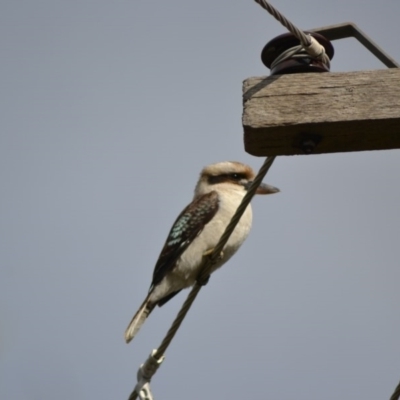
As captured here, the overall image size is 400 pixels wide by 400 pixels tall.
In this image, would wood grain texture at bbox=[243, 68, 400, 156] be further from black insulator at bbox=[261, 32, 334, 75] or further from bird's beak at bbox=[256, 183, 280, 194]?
bird's beak at bbox=[256, 183, 280, 194]

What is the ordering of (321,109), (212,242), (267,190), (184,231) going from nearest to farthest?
(321,109), (212,242), (184,231), (267,190)

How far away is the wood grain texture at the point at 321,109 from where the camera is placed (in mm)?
2537

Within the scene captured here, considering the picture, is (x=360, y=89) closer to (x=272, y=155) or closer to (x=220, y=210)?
(x=272, y=155)

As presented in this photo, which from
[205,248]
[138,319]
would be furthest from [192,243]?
[138,319]

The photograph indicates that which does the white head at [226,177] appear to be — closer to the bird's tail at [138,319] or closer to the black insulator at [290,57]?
the bird's tail at [138,319]

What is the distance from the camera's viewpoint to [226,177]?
238 inches

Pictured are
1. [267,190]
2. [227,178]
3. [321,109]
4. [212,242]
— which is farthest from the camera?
[227,178]

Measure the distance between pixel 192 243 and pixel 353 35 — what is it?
2.55 m

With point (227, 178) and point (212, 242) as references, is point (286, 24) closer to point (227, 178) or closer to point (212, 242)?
point (212, 242)

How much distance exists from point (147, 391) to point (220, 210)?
2.69 meters

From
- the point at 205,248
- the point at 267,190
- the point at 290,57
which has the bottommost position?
the point at 205,248

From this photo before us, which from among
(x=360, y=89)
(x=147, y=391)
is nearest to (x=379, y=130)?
(x=360, y=89)

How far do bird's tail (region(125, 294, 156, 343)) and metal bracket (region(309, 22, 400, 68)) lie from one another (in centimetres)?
273

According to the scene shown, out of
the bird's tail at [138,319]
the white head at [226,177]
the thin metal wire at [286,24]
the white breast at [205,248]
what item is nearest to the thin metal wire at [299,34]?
the thin metal wire at [286,24]
